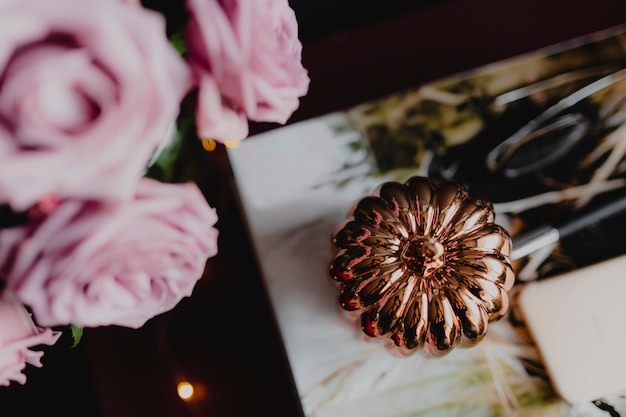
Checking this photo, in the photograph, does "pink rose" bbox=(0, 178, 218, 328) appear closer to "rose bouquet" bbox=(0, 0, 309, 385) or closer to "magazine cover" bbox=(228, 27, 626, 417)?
"rose bouquet" bbox=(0, 0, 309, 385)

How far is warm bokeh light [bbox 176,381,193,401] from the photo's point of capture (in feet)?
1.65

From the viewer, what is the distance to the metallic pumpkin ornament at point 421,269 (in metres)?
0.40

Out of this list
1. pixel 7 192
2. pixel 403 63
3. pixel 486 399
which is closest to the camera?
pixel 7 192

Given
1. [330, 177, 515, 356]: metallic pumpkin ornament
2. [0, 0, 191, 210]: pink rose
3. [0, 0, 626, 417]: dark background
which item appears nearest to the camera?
[0, 0, 191, 210]: pink rose

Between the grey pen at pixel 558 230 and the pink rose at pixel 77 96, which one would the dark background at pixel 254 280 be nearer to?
the grey pen at pixel 558 230

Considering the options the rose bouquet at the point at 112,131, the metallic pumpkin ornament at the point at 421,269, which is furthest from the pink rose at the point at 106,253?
the metallic pumpkin ornament at the point at 421,269

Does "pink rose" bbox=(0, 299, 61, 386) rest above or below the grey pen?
above

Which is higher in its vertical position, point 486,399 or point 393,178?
point 393,178

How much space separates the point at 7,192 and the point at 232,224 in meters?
0.33

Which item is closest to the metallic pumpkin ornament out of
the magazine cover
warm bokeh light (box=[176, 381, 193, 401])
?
the magazine cover

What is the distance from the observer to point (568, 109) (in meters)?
0.52

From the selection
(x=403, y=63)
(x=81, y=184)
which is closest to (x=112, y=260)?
(x=81, y=184)

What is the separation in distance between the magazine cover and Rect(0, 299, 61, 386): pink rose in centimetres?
19

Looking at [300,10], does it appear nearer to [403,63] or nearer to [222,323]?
[403,63]
